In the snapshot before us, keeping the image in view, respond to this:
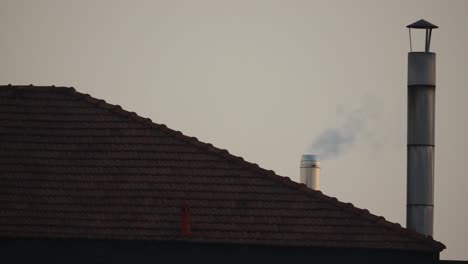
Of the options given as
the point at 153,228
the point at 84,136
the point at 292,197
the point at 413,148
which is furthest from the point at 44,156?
the point at 413,148

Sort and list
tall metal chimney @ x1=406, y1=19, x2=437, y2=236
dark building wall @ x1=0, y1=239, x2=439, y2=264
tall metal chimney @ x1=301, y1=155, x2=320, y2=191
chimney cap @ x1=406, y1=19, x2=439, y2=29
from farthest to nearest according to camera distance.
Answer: tall metal chimney @ x1=301, y1=155, x2=320, y2=191
chimney cap @ x1=406, y1=19, x2=439, y2=29
tall metal chimney @ x1=406, y1=19, x2=437, y2=236
dark building wall @ x1=0, y1=239, x2=439, y2=264

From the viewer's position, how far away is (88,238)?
1550 inches

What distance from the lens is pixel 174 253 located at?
39.5 metres

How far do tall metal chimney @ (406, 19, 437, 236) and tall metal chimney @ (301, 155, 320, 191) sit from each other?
4651 mm

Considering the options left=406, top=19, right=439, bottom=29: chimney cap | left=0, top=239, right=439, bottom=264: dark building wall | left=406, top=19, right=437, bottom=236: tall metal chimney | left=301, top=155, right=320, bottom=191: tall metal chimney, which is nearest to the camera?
left=0, top=239, right=439, bottom=264: dark building wall

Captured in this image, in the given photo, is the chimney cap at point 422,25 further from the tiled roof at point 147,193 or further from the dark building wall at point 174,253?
the dark building wall at point 174,253

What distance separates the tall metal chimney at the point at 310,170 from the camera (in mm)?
48188

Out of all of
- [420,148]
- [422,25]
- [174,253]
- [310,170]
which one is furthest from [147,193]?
[422,25]

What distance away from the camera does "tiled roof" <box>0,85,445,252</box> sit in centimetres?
3941

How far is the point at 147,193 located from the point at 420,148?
843 cm

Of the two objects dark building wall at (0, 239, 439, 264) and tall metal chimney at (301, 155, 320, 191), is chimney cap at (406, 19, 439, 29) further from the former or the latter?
dark building wall at (0, 239, 439, 264)

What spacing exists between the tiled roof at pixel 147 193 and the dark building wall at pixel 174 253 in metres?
0.23

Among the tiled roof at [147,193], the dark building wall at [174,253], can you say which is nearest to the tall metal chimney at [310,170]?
the tiled roof at [147,193]

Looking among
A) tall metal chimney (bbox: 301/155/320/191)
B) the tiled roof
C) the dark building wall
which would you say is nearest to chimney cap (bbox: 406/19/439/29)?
tall metal chimney (bbox: 301/155/320/191)
